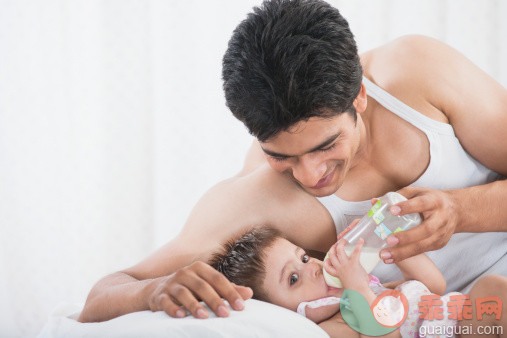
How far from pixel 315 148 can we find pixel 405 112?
462mm

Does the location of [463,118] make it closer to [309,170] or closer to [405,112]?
[405,112]

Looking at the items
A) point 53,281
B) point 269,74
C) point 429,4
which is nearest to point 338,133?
point 269,74

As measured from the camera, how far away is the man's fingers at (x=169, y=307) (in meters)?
1.26

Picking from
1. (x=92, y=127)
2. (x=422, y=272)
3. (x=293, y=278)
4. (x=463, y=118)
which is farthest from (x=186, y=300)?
(x=92, y=127)

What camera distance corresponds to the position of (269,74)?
53.3 inches

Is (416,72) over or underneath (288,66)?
underneath

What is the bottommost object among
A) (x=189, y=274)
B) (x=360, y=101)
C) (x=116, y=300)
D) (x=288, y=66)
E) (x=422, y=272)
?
(x=422, y=272)

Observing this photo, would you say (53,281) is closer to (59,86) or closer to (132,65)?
(59,86)

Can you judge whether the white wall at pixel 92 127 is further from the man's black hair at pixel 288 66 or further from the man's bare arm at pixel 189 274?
the man's black hair at pixel 288 66

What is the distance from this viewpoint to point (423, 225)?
1453mm

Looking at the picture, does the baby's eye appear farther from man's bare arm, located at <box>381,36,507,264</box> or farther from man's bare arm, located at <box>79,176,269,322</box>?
man's bare arm, located at <box>381,36,507,264</box>

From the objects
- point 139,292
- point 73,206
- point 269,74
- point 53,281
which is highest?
point 269,74

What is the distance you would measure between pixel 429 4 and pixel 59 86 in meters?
1.96

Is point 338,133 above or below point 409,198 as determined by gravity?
→ above
